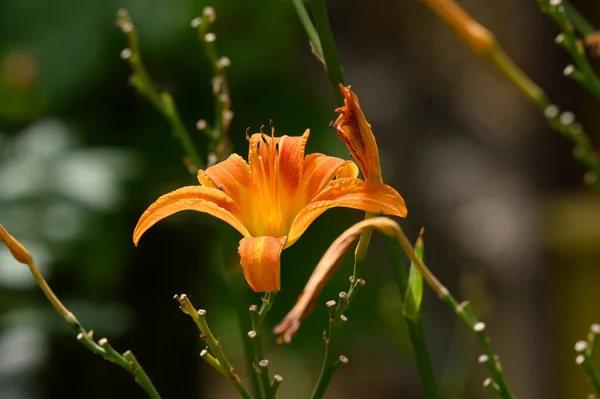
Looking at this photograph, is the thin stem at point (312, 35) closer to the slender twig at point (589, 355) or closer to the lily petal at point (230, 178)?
the lily petal at point (230, 178)

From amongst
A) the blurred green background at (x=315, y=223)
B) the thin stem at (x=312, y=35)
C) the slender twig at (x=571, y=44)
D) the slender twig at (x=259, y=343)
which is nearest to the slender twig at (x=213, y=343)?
the slender twig at (x=259, y=343)

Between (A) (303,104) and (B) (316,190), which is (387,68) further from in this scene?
(B) (316,190)

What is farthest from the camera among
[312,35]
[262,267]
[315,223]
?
[315,223]

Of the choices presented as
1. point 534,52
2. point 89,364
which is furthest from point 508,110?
point 89,364

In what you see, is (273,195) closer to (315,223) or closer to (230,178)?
(230,178)

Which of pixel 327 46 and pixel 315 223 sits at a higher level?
pixel 327 46

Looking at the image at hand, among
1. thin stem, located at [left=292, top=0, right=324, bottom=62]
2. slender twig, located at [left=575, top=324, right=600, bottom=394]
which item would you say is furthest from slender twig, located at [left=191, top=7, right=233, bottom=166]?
slender twig, located at [left=575, top=324, right=600, bottom=394]

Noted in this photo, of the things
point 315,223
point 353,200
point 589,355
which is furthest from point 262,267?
point 315,223
